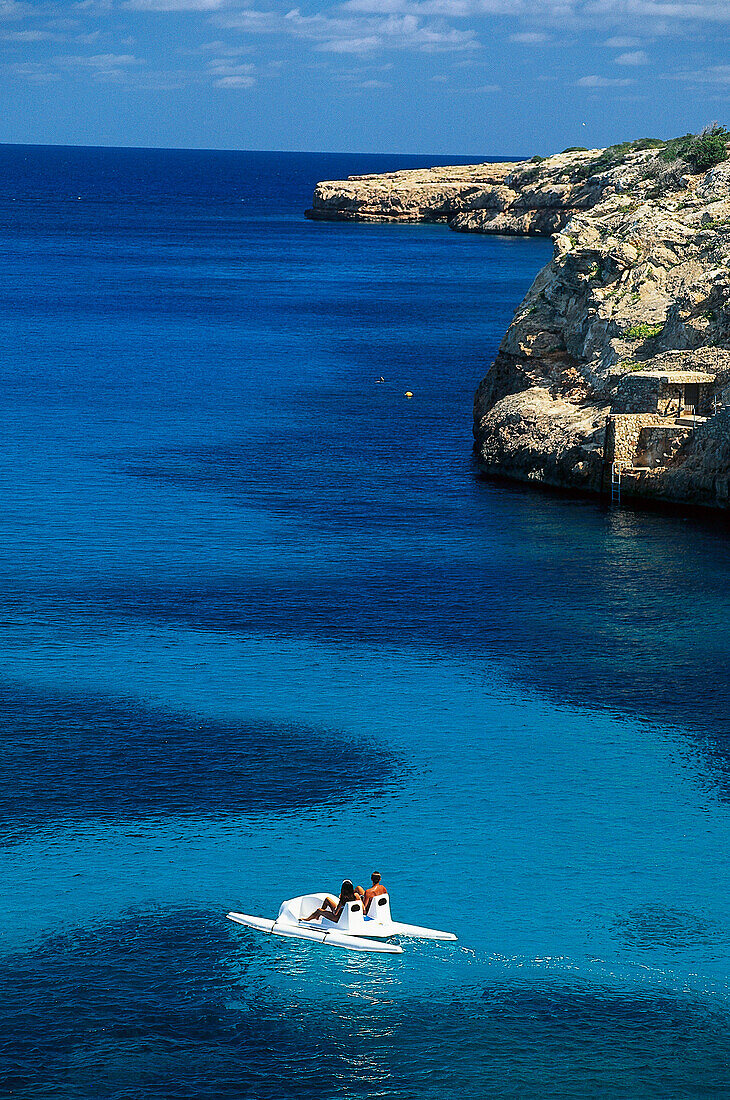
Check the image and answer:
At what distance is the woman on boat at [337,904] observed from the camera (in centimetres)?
3488

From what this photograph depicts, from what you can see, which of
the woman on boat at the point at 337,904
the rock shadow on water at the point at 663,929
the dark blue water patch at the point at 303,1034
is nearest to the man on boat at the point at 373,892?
the woman on boat at the point at 337,904

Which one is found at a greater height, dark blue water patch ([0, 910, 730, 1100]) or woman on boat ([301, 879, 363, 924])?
woman on boat ([301, 879, 363, 924])

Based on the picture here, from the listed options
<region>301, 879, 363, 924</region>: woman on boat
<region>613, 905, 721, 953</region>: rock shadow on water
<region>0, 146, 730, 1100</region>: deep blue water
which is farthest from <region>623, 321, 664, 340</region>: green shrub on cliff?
<region>301, 879, 363, 924</region>: woman on boat

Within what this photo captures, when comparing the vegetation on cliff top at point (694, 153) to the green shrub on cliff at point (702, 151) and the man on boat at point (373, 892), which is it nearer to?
the green shrub on cliff at point (702, 151)

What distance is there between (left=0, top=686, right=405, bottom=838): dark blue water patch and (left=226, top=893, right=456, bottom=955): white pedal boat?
7.21 m

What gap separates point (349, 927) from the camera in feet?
115

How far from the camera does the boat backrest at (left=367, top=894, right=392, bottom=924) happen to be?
35.1 metres

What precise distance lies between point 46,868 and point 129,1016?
845 centimetres

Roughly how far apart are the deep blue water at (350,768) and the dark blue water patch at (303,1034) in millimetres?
85

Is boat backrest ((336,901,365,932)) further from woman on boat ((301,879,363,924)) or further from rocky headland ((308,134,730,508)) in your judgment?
rocky headland ((308,134,730,508))

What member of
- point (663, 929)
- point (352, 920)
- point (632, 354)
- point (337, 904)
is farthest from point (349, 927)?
point (632, 354)

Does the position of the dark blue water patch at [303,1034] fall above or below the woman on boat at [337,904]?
below

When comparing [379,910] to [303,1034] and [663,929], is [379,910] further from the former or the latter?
[663,929]

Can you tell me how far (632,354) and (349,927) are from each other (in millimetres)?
53623
